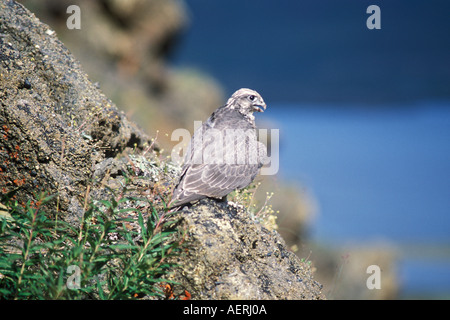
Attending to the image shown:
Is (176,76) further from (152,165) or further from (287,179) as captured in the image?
(152,165)

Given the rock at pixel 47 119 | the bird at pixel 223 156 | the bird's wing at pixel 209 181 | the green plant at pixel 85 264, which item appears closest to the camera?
the green plant at pixel 85 264

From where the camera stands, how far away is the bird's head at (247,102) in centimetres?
627

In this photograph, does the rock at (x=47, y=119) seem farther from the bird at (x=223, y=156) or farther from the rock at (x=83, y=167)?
the bird at (x=223, y=156)

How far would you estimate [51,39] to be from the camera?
670 cm

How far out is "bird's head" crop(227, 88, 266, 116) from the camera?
6.27 m

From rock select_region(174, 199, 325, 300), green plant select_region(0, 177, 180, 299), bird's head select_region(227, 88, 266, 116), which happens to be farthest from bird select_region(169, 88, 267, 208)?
green plant select_region(0, 177, 180, 299)

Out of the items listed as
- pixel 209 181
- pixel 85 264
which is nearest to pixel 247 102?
pixel 209 181

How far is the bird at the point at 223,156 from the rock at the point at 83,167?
206 mm

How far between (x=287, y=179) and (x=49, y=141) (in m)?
13.7

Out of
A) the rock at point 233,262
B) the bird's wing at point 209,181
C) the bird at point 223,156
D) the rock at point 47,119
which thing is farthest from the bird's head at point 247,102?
the rock at point 47,119

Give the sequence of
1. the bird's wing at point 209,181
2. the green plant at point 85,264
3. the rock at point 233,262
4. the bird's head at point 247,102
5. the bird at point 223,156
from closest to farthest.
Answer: the green plant at point 85,264 < the rock at point 233,262 < the bird's wing at point 209,181 < the bird at point 223,156 < the bird's head at point 247,102

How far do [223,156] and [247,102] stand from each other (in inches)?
44.9

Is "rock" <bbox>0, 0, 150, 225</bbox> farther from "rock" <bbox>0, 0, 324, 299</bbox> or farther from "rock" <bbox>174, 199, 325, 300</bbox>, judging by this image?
"rock" <bbox>174, 199, 325, 300</bbox>

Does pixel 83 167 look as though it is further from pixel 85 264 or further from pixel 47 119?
pixel 85 264
